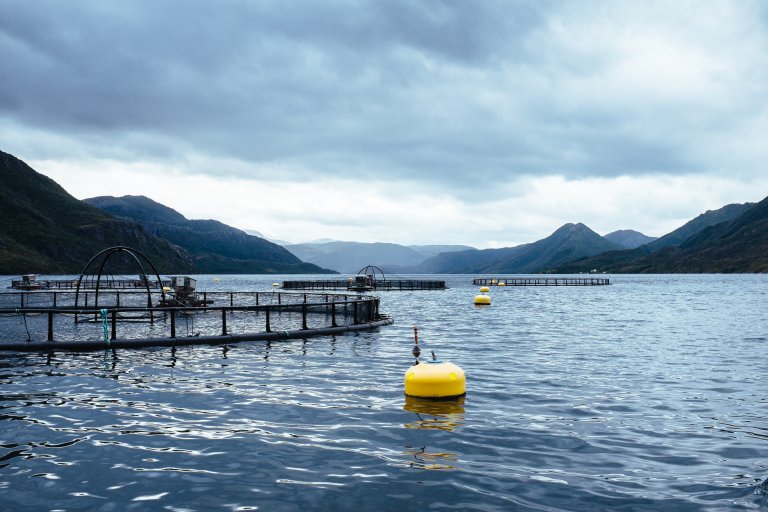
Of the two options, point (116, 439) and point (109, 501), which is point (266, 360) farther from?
point (109, 501)

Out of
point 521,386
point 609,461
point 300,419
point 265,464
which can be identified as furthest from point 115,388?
point 609,461

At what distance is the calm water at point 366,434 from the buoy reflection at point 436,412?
0.08m

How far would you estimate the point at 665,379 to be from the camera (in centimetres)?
1986

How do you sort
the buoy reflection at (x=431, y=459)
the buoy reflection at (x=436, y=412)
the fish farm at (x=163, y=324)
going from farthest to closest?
1. the fish farm at (x=163, y=324)
2. the buoy reflection at (x=436, y=412)
3. the buoy reflection at (x=431, y=459)

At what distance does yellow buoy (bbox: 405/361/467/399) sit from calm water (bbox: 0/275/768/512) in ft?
1.24

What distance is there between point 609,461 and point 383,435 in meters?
4.65

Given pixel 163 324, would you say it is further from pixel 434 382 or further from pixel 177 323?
pixel 434 382

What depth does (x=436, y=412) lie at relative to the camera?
1430 cm

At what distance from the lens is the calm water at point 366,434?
28.9ft

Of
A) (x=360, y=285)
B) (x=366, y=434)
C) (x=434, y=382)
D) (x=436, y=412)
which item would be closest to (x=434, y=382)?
(x=434, y=382)

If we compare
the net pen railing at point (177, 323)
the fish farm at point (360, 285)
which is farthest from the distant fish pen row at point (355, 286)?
the net pen railing at point (177, 323)

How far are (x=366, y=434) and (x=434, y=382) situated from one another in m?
3.59

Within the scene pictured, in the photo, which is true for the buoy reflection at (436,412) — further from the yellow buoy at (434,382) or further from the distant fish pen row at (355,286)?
the distant fish pen row at (355,286)

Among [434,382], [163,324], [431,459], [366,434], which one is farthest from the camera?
[163,324]
